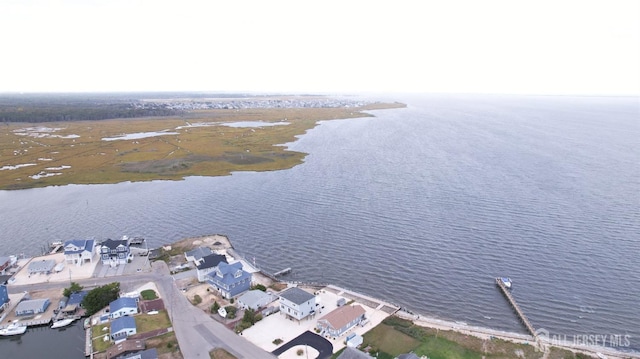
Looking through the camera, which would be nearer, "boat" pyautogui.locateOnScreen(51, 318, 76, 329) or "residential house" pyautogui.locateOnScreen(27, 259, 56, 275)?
"boat" pyautogui.locateOnScreen(51, 318, 76, 329)

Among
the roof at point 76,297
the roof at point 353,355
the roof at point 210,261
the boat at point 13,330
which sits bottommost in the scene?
the boat at point 13,330

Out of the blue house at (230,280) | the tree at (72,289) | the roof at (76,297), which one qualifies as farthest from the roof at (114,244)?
the blue house at (230,280)

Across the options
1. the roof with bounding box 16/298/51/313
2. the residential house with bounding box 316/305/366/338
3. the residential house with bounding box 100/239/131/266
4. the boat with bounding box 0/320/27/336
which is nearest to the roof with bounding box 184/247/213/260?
the residential house with bounding box 100/239/131/266

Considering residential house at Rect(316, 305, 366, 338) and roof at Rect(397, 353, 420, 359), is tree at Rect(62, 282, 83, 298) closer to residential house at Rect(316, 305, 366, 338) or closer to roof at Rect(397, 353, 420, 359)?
residential house at Rect(316, 305, 366, 338)

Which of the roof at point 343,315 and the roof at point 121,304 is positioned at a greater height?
the roof at point 343,315

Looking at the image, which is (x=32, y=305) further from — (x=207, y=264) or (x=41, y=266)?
(x=207, y=264)

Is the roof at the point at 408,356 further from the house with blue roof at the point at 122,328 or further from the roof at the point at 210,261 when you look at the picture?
the roof at the point at 210,261
